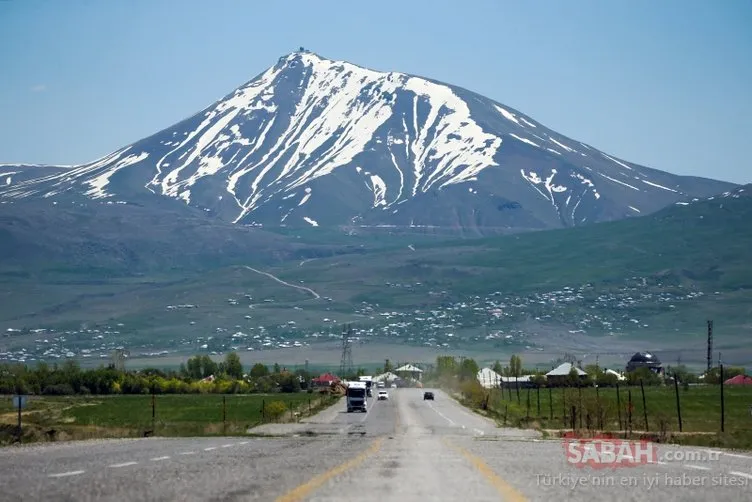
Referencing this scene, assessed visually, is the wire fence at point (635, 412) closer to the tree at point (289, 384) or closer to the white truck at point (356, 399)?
the white truck at point (356, 399)

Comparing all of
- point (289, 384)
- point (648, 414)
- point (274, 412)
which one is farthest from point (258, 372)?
point (274, 412)

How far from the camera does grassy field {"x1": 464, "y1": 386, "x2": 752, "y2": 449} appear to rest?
128 ft

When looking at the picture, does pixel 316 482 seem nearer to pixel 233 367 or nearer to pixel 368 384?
pixel 368 384

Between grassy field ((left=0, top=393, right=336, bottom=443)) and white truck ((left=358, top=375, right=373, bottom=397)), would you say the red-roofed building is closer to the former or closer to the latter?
white truck ((left=358, top=375, right=373, bottom=397))

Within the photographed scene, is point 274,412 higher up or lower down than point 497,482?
lower down

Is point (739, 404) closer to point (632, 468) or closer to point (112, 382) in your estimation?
point (112, 382)

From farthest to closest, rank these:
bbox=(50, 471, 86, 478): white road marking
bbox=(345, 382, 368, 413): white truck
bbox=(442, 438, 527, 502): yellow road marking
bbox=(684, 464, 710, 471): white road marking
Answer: bbox=(345, 382, 368, 413): white truck < bbox=(684, 464, 710, 471): white road marking < bbox=(50, 471, 86, 478): white road marking < bbox=(442, 438, 527, 502): yellow road marking

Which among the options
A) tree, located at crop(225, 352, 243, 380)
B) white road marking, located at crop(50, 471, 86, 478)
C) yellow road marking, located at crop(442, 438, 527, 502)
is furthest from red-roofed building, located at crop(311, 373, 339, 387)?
white road marking, located at crop(50, 471, 86, 478)

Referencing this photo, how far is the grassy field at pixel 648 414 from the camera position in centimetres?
3888

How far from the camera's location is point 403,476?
1695 centimetres

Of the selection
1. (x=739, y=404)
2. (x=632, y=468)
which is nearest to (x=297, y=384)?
(x=739, y=404)

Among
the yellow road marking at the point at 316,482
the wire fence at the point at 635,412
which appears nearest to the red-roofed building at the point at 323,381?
the wire fence at the point at 635,412

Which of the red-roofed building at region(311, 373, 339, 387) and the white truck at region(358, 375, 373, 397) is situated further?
the red-roofed building at region(311, 373, 339, 387)

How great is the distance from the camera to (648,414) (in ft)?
213
